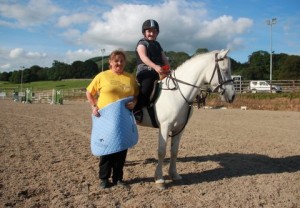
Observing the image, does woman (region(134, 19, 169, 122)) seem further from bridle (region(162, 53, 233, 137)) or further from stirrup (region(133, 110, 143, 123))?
bridle (region(162, 53, 233, 137))

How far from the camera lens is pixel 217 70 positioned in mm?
5062

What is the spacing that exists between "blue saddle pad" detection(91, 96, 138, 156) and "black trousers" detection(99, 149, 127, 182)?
263 millimetres

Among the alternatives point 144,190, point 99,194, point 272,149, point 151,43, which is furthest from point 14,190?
point 272,149

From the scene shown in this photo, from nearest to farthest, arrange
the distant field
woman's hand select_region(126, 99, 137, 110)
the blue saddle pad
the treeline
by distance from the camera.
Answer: the blue saddle pad < woman's hand select_region(126, 99, 137, 110) < the treeline < the distant field

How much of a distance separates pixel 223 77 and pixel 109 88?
1797 mm

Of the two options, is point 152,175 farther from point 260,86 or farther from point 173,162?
point 260,86

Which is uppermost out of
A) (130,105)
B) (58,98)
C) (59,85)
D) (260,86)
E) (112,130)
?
(59,85)

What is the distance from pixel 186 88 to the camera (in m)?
5.20

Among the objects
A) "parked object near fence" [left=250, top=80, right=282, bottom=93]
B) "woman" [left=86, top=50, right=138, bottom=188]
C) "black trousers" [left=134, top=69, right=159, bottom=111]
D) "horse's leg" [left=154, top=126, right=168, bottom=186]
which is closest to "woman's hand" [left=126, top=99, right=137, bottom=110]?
"woman" [left=86, top=50, right=138, bottom=188]

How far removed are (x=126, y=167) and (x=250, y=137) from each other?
5619 mm

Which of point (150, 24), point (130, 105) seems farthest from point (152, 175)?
point (150, 24)

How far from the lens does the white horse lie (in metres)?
5.05

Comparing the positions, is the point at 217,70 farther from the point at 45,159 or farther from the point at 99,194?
the point at 45,159

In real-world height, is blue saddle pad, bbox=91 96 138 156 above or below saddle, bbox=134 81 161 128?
below
